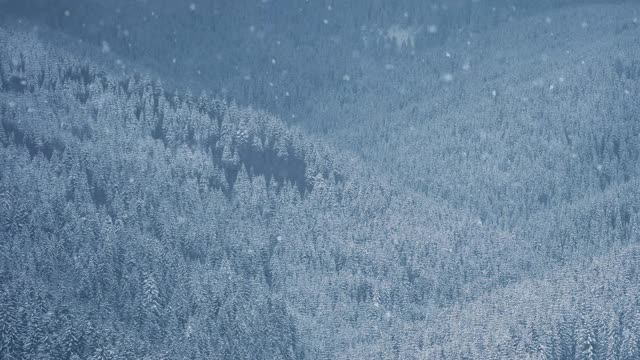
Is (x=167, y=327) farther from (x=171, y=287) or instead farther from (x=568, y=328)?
(x=568, y=328)

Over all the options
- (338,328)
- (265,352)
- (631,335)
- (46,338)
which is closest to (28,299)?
(46,338)

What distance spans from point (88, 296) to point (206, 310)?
88.0ft

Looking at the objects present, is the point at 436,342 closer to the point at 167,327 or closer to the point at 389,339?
the point at 389,339

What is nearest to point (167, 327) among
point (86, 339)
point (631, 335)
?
point (86, 339)

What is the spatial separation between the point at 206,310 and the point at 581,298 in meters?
83.5

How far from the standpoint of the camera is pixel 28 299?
165875mm

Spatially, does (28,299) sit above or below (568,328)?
below

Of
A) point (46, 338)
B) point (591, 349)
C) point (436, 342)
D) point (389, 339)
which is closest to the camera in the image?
point (46, 338)

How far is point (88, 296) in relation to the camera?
18912cm

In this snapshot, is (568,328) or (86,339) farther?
(568,328)

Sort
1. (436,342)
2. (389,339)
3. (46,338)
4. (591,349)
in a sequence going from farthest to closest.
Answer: (389,339), (436,342), (591,349), (46,338)

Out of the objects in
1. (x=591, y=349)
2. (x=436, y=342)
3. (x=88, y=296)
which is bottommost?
(x=88, y=296)

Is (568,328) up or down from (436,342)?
up

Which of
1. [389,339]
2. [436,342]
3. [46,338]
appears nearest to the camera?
[46,338]
